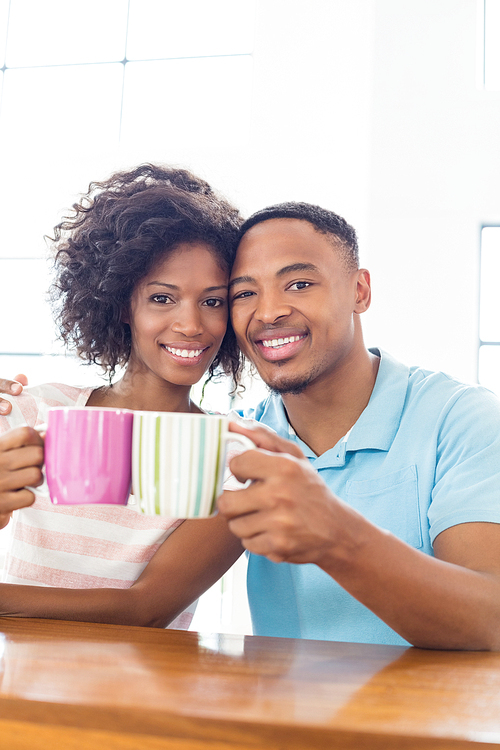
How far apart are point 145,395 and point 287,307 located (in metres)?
0.31

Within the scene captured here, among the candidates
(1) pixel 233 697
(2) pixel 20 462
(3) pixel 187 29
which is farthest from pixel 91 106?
(1) pixel 233 697

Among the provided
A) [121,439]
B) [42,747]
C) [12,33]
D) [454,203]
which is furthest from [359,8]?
[42,747]

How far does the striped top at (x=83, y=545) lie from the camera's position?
3.44 feet

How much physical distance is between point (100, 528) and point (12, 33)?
3.37 m

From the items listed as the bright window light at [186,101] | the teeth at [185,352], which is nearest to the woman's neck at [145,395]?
the teeth at [185,352]

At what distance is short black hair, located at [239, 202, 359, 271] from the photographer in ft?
4.26

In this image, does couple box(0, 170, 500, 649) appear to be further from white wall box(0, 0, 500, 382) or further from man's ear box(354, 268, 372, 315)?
white wall box(0, 0, 500, 382)

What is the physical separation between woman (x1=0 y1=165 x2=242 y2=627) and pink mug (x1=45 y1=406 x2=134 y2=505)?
280 millimetres

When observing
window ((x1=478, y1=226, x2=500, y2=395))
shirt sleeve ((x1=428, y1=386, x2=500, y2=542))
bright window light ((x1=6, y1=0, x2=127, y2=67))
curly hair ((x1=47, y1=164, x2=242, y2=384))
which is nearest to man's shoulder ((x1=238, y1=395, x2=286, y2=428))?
curly hair ((x1=47, y1=164, x2=242, y2=384))

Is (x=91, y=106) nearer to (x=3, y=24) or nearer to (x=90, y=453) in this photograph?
(x=3, y=24)

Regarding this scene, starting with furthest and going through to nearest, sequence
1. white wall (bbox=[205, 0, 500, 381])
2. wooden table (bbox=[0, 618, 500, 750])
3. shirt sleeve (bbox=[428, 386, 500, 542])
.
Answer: white wall (bbox=[205, 0, 500, 381]) < shirt sleeve (bbox=[428, 386, 500, 542]) < wooden table (bbox=[0, 618, 500, 750])

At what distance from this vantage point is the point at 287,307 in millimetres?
1197

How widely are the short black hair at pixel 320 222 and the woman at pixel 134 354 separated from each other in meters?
0.06

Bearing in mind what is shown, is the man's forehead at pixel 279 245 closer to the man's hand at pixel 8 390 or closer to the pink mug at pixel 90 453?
the man's hand at pixel 8 390
